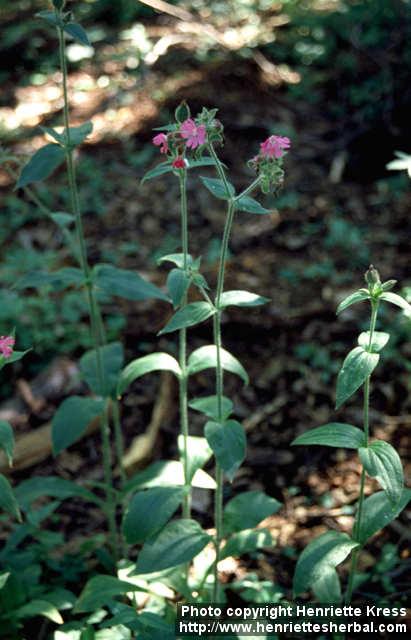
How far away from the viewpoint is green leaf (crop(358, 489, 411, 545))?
212 cm

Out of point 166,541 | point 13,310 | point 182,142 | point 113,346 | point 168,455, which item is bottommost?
point 168,455

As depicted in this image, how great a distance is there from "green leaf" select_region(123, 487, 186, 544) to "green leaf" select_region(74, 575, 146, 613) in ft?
0.89

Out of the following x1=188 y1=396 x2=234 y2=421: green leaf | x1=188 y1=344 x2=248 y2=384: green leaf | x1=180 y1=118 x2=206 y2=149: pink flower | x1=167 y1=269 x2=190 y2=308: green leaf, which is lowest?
x1=188 y1=396 x2=234 y2=421: green leaf

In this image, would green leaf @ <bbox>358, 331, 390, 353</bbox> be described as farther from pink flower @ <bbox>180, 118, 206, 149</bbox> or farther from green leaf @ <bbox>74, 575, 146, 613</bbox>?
green leaf @ <bbox>74, 575, 146, 613</bbox>

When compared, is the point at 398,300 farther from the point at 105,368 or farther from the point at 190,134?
the point at 105,368

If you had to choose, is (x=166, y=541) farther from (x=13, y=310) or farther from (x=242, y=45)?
(x=242, y=45)

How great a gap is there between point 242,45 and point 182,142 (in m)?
5.10

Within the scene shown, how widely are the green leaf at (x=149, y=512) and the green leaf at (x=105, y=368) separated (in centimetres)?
44

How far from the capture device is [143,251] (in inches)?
183

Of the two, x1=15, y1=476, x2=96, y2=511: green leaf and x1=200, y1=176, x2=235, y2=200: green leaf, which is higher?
x1=200, y1=176, x2=235, y2=200: green leaf

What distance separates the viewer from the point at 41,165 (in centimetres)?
224

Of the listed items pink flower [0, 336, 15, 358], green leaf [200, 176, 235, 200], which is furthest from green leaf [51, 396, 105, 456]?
green leaf [200, 176, 235, 200]

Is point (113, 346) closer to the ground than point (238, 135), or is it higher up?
higher up

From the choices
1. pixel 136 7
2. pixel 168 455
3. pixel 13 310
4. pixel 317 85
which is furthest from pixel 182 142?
pixel 136 7
